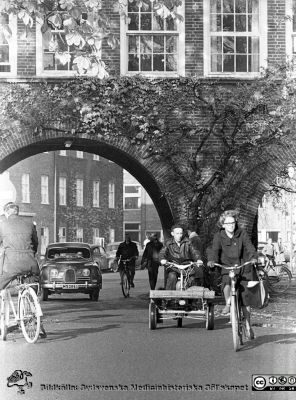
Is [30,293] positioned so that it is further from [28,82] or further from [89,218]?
[89,218]

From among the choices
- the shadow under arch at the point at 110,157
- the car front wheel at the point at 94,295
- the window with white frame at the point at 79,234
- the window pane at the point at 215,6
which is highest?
the window pane at the point at 215,6

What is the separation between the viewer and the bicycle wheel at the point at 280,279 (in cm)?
2609

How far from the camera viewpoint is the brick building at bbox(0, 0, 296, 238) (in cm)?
2244

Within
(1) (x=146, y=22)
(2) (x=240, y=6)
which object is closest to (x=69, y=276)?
(1) (x=146, y=22)

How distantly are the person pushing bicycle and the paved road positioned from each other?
0.94 meters

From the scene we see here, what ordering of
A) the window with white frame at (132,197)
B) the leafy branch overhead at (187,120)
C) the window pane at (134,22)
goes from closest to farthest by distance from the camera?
the leafy branch overhead at (187,120) < the window pane at (134,22) < the window with white frame at (132,197)

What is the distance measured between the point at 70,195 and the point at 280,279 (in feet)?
143

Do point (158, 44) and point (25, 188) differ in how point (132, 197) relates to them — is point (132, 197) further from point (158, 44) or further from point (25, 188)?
point (158, 44)

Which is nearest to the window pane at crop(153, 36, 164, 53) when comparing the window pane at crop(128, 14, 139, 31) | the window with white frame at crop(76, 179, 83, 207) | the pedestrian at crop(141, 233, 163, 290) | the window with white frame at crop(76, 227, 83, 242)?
the window pane at crop(128, 14, 139, 31)

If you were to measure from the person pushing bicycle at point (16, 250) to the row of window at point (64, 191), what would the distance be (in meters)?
50.0

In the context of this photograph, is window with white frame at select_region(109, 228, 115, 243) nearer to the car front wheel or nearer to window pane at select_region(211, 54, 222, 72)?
the car front wheel

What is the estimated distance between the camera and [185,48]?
22828 mm

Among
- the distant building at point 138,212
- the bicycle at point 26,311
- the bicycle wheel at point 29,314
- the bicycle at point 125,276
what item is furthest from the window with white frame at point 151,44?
the distant building at point 138,212

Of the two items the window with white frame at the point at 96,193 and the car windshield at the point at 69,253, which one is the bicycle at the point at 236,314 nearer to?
the car windshield at the point at 69,253
